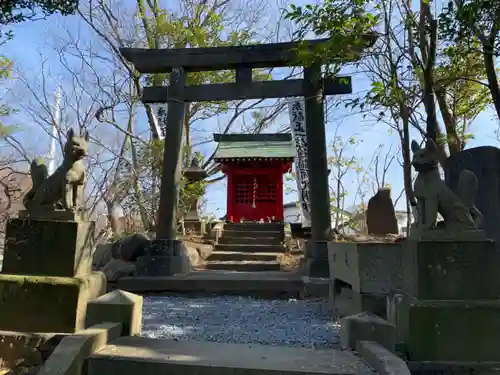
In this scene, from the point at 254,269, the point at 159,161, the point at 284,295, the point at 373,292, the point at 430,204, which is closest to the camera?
the point at 430,204

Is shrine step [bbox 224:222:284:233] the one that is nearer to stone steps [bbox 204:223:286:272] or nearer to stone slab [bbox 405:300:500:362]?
stone steps [bbox 204:223:286:272]

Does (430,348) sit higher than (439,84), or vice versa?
(439,84)

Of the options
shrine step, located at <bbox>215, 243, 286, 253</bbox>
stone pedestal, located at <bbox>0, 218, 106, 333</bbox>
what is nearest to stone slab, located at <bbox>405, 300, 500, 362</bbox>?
stone pedestal, located at <bbox>0, 218, 106, 333</bbox>

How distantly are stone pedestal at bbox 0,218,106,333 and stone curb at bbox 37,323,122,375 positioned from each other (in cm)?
66

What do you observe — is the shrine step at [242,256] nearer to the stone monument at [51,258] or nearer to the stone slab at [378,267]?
Result: the stone slab at [378,267]

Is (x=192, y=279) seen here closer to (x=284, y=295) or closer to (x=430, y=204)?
(x=284, y=295)

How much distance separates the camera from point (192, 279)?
22.7 feet

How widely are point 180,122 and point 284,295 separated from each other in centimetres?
393

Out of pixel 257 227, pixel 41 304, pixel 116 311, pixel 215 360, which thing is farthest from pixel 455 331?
pixel 257 227

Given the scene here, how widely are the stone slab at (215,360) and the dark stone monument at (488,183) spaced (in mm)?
3718

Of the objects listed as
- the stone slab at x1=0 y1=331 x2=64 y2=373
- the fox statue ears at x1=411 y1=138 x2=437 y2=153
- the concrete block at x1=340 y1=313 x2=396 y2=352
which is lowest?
the stone slab at x1=0 y1=331 x2=64 y2=373

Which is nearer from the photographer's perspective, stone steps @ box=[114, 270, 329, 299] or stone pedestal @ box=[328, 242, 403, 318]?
stone pedestal @ box=[328, 242, 403, 318]

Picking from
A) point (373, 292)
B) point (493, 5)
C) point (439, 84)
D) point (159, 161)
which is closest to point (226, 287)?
point (373, 292)

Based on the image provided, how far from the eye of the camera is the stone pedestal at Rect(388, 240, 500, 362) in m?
3.24
